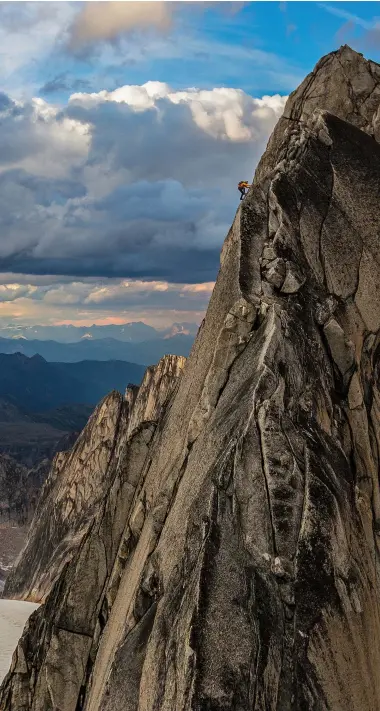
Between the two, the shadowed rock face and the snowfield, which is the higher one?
the shadowed rock face

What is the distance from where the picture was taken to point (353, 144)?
92.2ft

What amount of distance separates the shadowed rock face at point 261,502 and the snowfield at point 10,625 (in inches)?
722

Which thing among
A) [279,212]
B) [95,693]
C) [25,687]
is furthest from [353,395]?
[25,687]

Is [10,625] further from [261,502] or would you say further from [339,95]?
[339,95]

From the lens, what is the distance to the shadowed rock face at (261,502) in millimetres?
16078

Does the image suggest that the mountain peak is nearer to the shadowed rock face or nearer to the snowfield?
the shadowed rock face

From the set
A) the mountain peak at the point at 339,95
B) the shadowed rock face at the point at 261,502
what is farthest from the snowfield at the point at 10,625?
the mountain peak at the point at 339,95

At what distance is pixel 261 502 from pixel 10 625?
4723cm

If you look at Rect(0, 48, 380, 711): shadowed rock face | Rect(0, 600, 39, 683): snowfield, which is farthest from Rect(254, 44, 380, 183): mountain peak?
Rect(0, 600, 39, 683): snowfield

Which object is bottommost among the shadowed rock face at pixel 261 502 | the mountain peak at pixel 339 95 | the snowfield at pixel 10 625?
the snowfield at pixel 10 625

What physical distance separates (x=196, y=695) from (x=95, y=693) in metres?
8.89

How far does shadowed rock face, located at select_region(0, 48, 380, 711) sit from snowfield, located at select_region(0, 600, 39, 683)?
60.1 ft

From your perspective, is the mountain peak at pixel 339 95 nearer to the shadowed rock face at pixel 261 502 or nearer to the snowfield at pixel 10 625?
Answer: the shadowed rock face at pixel 261 502

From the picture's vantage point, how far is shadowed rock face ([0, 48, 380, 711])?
633 inches
